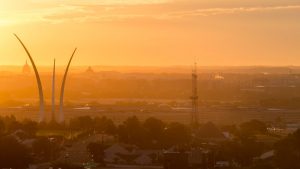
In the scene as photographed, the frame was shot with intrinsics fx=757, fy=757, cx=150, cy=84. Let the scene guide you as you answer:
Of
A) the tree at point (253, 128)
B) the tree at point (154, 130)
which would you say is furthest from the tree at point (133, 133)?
the tree at point (253, 128)

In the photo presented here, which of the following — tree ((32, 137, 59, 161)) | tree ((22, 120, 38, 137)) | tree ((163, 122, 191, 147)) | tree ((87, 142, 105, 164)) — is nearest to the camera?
tree ((87, 142, 105, 164))

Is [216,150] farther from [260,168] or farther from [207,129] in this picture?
[207,129]

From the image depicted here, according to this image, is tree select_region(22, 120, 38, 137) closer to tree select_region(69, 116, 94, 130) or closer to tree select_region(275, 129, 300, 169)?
tree select_region(69, 116, 94, 130)

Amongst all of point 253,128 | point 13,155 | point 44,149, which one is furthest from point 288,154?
point 253,128

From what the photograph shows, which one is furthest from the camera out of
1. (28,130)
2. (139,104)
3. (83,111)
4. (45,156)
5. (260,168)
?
(139,104)

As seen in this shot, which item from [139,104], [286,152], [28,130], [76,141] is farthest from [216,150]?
[139,104]

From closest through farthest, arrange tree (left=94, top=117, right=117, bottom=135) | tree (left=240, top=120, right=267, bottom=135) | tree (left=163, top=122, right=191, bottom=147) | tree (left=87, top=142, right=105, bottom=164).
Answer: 1. tree (left=87, top=142, right=105, bottom=164)
2. tree (left=163, top=122, right=191, bottom=147)
3. tree (left=94, top=117, right=117, bottom=135)
4. tree (left=240, top=120, right=267, bottom=135)

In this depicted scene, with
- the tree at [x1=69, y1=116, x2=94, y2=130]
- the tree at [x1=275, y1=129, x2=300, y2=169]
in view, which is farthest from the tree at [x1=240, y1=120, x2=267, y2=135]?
the tree at [x1=275, y1=129, x2=300, y2=169]
